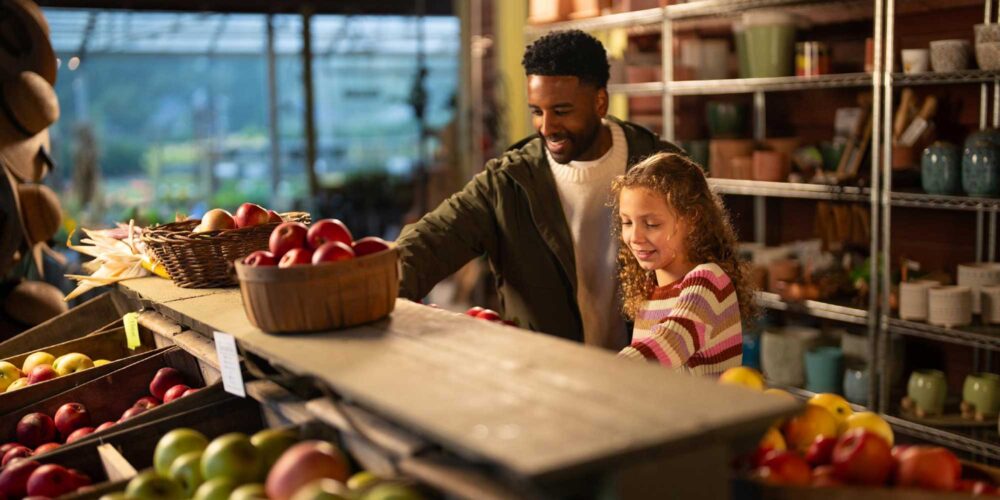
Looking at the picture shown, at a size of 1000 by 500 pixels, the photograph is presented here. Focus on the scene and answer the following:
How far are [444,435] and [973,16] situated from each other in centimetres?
360

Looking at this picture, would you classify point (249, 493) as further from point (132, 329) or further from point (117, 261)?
point (117, 261)

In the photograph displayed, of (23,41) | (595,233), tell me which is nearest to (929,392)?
(595,233)

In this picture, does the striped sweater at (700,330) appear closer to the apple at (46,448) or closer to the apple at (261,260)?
the apple at (261,260)

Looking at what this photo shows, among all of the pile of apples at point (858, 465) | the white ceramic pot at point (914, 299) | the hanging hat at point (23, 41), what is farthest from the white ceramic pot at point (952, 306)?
the hanging hat at point (23, 41)

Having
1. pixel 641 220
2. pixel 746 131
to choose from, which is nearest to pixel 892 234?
pixel 746 131

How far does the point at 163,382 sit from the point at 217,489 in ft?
2.96

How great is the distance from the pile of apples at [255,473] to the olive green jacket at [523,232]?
52.5 inches

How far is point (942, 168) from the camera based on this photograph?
3.66 m

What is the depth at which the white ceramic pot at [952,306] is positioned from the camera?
363 centimetres

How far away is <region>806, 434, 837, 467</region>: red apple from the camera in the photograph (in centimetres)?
149

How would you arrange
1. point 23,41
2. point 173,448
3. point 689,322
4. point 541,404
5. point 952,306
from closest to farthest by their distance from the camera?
1. point 541,404
2. point 173,448
3. point 689,322
4. point 23,41
5. point 952,306

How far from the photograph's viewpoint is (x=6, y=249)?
3.27m

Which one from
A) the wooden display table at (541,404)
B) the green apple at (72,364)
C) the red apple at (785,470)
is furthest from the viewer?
the green apple at (72,364)

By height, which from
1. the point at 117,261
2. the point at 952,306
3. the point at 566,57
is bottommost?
the point at 952,306
